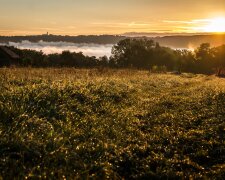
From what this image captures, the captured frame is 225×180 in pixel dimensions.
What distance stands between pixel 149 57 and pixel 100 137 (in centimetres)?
11187

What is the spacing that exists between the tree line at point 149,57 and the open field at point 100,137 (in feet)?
261

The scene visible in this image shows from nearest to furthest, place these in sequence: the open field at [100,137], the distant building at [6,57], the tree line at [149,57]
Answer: the open field at [100,137], the distant building at [6,57], the tree line at [149,57]

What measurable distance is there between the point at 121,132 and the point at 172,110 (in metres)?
5.88

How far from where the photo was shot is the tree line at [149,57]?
10444 centimetres

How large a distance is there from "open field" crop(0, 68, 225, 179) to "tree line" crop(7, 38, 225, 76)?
261 feet

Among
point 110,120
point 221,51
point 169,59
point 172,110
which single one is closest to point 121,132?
point 110,120

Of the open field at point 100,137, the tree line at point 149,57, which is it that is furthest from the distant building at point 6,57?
the open field at point 100,137

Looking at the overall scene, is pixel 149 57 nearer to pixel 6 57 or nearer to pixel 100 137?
pixel 6 57

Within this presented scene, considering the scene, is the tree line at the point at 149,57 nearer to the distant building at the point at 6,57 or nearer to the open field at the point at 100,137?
the distant building at the point at 6,57

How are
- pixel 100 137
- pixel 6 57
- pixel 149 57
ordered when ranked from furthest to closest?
pixel 149 57
pixel 6 57
pixel 100 137

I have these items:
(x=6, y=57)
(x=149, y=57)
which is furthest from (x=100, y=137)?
(x=149, y=57)

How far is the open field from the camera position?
9.23 metres

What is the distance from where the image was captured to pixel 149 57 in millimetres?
122438

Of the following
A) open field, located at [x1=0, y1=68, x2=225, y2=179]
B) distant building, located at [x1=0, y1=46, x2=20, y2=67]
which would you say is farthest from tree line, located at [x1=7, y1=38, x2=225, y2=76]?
open field, located at [x1=0, y1=68, x2=225, y2=179]
